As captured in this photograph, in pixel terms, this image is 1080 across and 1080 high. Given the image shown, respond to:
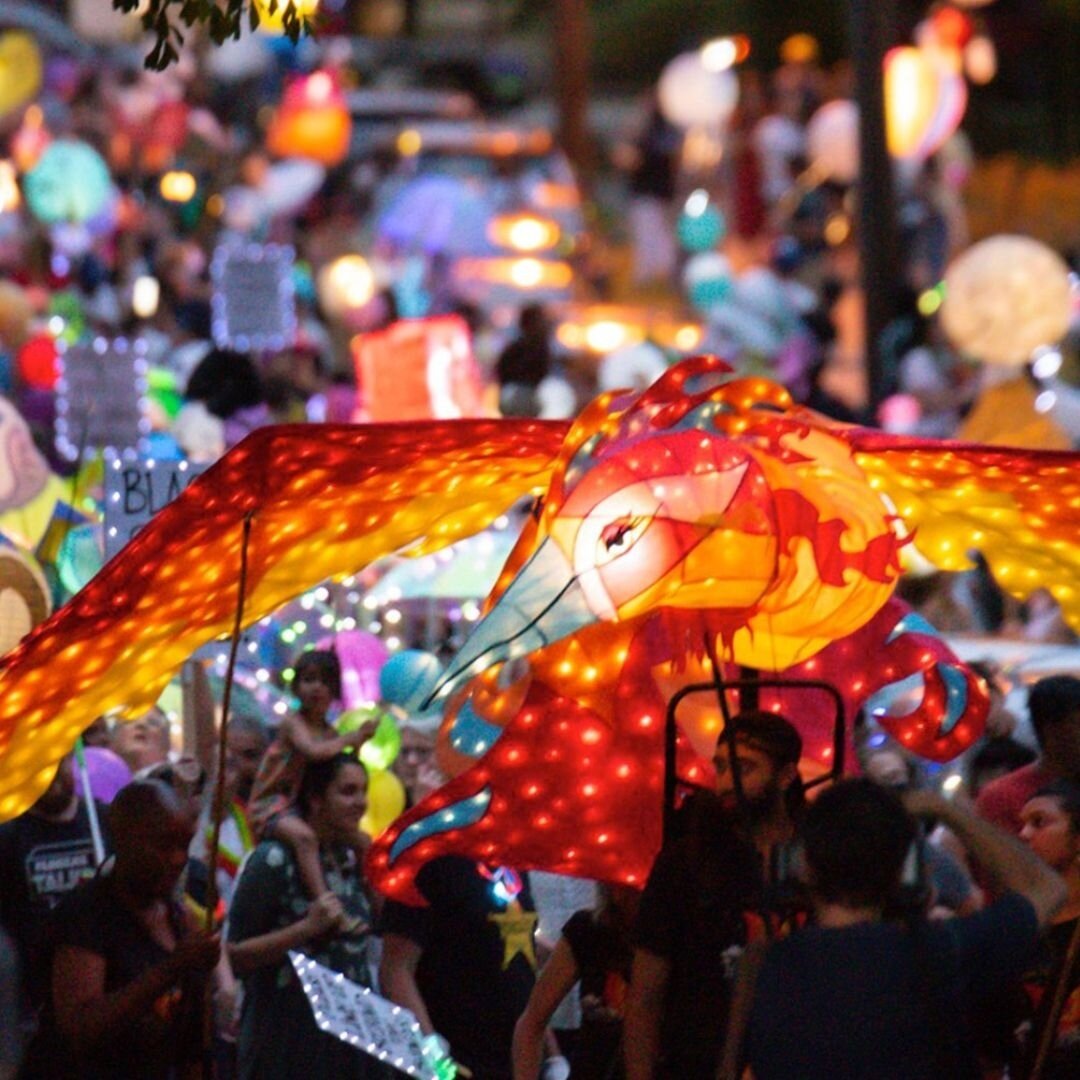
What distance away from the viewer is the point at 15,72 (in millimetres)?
20703

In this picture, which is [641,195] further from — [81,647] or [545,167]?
[81,647]

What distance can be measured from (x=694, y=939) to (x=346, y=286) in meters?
16.8

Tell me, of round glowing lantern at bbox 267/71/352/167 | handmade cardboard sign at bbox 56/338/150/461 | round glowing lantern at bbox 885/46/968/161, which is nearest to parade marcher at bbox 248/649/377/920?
handmade cardboard sign at bbox 56/338/150/461

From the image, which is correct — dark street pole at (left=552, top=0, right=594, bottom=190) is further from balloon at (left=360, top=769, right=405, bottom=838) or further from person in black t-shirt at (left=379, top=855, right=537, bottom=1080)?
person in black t-shirt at (left=379, top=855, right=537, bottom=1080)

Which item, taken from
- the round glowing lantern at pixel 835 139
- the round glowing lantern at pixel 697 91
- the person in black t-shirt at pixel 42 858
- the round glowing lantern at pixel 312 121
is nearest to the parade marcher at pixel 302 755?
the person in black t-shirt at pixel 42 858

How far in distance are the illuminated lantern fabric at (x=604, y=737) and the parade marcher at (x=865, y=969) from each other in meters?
2.03

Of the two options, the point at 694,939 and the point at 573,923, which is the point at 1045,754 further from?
the point at 694,939

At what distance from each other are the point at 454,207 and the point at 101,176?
151 inches

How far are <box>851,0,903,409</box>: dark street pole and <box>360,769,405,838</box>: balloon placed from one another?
285 inches

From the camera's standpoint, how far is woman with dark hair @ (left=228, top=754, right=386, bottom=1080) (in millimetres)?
6840

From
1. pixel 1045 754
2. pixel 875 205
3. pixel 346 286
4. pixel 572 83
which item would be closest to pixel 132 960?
pixel 1045 754

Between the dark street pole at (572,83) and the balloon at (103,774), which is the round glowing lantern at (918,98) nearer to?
the dark street pole at (572,83)

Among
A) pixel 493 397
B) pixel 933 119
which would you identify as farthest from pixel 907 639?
pixel 933 119

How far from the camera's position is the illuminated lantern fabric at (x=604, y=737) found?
6934mm
